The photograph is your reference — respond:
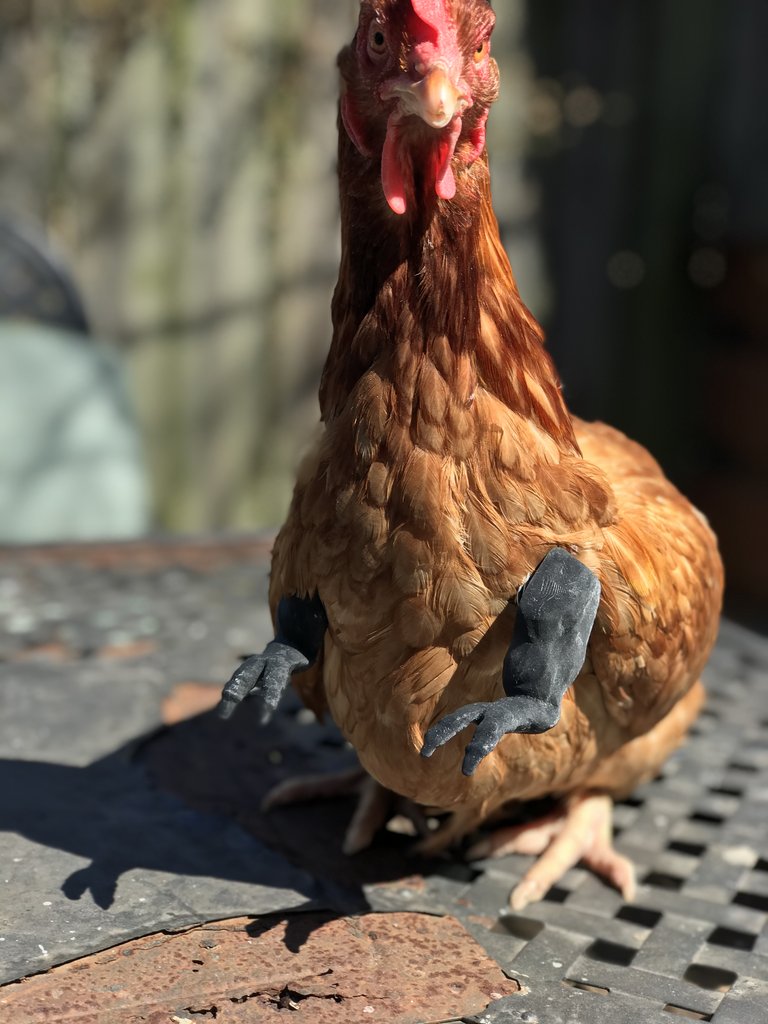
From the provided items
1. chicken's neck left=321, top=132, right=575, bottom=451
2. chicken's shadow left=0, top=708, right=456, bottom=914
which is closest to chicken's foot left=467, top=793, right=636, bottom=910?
chicken's shadow left=0, top=708, right=456, bottom=914

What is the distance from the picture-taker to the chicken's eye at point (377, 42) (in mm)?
1546

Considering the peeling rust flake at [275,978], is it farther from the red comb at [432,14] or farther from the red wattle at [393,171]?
the red comb at [432,14]

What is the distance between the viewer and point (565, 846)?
2182 mm

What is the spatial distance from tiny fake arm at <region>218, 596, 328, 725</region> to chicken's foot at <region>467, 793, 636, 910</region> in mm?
634

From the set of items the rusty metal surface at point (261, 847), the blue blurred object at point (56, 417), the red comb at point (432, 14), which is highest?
the red comb at point (432, 14)

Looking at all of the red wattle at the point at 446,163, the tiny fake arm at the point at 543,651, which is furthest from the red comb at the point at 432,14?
the tiny fake arm at the point at 543,651

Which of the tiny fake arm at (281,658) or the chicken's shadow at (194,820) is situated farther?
the chicken's shadow at (194,820)

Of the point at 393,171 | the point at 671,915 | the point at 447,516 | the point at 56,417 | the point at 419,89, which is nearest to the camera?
the point at 419,89

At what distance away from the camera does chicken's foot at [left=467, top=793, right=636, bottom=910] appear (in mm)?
2129

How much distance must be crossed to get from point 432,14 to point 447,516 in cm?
69

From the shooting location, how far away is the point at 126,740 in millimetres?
2525

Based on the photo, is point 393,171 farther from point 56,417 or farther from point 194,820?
point 56,417

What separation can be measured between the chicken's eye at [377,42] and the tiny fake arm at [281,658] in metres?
0.83

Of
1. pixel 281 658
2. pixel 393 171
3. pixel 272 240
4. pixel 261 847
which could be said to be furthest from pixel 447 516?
pixel 272 240
